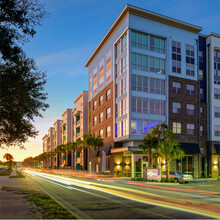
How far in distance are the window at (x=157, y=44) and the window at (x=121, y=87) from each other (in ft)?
25.1

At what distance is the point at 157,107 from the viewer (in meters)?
50.5

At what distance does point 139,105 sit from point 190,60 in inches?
575

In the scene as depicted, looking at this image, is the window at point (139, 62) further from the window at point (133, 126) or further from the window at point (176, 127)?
the window at point (176, 127)

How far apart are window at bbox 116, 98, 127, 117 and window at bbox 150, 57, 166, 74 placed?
747 centimetres

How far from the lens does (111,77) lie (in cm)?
5753

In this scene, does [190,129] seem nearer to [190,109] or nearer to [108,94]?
[190,109]

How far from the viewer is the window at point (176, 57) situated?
2088 inches

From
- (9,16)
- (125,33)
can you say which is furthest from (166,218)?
(125,33)

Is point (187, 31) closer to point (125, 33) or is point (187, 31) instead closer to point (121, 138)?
point (125, 33)

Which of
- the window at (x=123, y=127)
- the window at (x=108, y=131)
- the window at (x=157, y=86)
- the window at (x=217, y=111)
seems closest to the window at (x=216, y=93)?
the window at (x=217, y=111)

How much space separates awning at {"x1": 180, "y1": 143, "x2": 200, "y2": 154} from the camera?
5094 cm


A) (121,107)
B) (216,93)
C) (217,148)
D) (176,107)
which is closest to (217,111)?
(216,93)

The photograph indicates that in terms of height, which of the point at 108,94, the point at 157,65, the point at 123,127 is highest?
the point at 157,65

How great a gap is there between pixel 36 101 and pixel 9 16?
7.02 m
